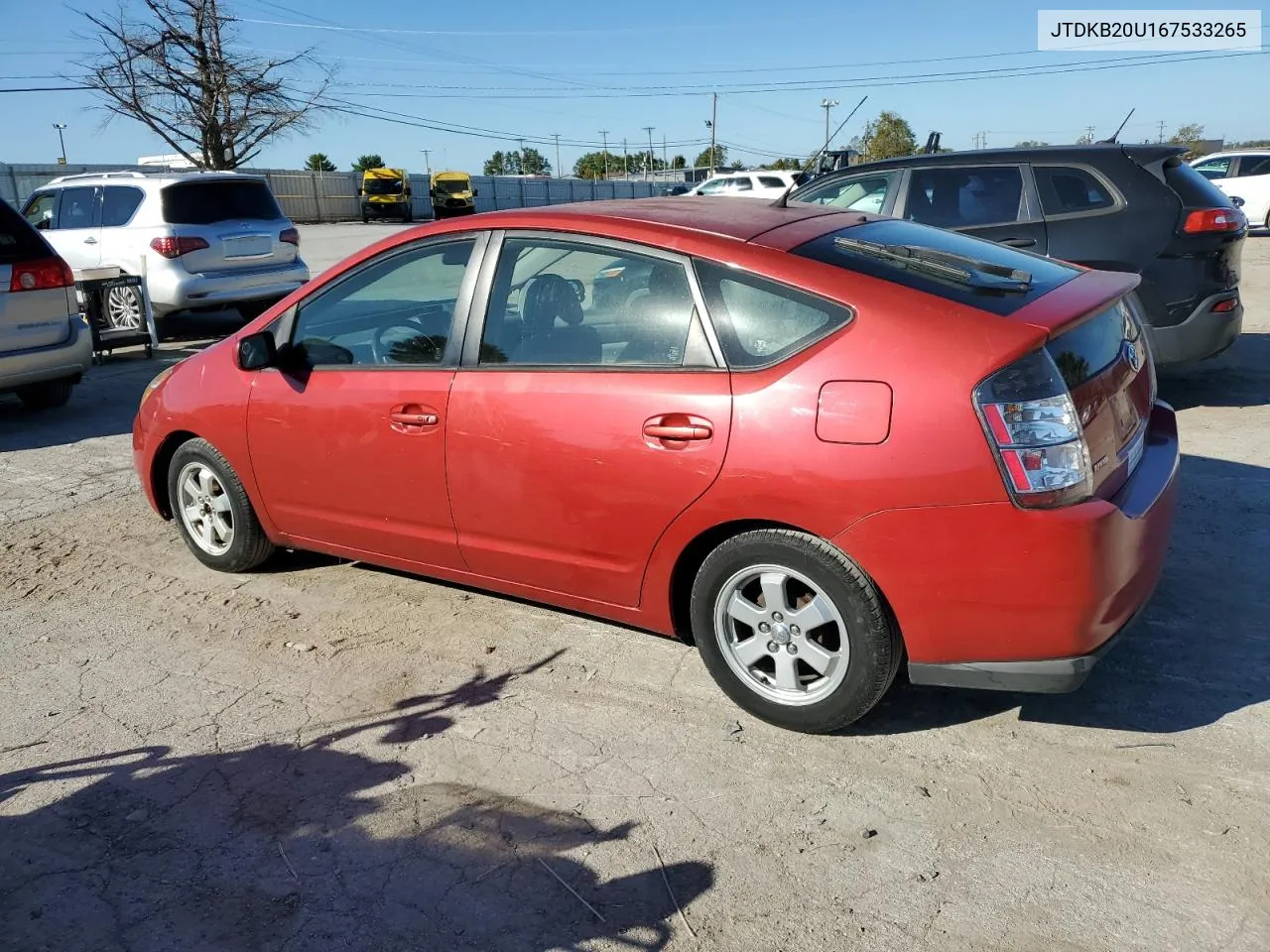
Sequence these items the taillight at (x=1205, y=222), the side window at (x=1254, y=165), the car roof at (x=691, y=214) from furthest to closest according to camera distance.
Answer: the side window at (x=1254, y=165) < the taillight at (x=1205, y=222) < the car roof at (x=691, y=214)

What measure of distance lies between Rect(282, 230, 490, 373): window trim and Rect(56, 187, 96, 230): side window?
9.07 meters

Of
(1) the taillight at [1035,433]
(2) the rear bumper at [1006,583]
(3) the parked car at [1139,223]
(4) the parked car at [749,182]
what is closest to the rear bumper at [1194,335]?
(3) the parked car at [1139,223]

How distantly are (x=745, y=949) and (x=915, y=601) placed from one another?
1071 millimetres

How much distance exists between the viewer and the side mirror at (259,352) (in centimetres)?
430

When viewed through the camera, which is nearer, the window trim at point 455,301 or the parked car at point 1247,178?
the window trim at point 455,301

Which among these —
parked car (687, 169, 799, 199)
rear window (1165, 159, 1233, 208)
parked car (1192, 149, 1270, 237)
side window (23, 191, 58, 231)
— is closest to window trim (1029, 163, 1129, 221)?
rear window (1165, 159, 1233, 208)

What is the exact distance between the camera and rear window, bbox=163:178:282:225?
36.6ft

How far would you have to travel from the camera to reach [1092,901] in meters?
2.50

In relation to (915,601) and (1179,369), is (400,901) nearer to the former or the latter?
(915,601)

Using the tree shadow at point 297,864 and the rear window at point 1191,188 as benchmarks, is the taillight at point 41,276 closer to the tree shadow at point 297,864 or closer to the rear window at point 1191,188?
the tree shadow at point 297,864

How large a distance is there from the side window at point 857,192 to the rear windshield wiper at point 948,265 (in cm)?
446

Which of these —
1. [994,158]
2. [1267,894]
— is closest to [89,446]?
[994,158]

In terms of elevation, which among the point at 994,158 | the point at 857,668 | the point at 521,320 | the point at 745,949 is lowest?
the point at 745,949

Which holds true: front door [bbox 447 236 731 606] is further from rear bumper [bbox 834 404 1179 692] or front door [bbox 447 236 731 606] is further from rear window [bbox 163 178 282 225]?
rear window [bbox 163 178 282 225]
